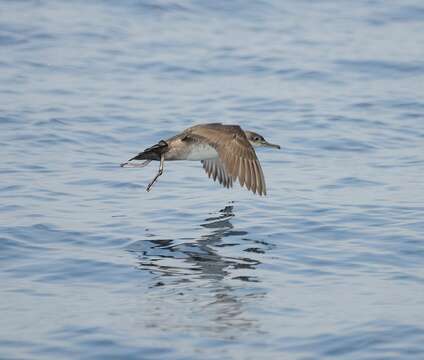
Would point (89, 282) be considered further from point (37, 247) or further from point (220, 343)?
point (220, 343)

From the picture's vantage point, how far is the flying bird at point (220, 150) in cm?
1098

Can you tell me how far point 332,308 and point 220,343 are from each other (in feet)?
4.06

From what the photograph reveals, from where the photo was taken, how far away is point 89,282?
9.05 m

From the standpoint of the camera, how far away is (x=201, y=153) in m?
11.8

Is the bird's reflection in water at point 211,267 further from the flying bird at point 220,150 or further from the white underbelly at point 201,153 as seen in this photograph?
the white underbelly at point 201,153

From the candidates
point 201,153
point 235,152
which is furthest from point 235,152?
point 201,153

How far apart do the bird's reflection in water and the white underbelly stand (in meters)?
0.95

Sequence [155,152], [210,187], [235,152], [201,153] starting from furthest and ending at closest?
[210,187] < [201,153] < [155,152] < [235,152]

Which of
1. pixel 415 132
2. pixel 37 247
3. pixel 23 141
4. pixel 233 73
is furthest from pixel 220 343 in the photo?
pixel 233 73

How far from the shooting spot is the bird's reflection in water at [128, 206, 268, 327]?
8516mm

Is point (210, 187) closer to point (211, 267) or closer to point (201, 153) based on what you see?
point (201, 153)

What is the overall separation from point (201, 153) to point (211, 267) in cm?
259

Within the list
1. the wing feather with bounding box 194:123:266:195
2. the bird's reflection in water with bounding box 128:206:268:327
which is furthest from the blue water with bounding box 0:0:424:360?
the wing feather with bounding box 194:123:266:195

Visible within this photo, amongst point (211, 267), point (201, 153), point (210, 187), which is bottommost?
point (211, 267)
